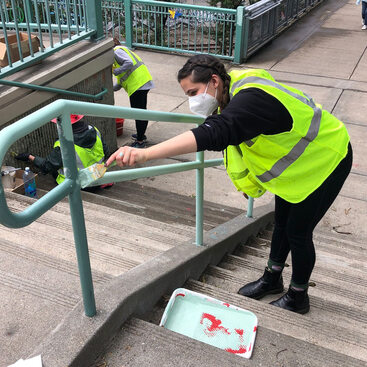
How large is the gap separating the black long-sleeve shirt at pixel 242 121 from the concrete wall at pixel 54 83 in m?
2.92

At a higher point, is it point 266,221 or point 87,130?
point 87,130

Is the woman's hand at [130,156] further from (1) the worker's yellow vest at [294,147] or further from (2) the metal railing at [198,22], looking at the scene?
(2) the metal railing at [198,22]

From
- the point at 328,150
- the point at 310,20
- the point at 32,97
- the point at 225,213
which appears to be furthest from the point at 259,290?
the point at 310,20

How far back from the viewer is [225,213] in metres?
4.78

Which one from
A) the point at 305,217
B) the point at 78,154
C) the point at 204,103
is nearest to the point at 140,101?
the point at 78,154

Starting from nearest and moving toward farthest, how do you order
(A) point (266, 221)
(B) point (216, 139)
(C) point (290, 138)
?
1. (B) point (216, 139)
2. (C) point (290, 138)
3. (A) point (266, 221)

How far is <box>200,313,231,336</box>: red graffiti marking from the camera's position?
2240 mm

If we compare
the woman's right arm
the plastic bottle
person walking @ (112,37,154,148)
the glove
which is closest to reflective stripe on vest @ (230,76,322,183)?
the woman's right arm

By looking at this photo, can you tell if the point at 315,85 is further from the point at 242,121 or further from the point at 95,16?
the point at 242,121

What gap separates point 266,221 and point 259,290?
1.42 metres

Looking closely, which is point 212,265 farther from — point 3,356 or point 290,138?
point 3,356

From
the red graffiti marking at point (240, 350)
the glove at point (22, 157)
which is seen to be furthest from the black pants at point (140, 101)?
the red graffiti marking at point (240, 350)

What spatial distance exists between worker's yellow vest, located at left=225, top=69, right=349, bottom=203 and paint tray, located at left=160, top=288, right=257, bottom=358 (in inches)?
25.6

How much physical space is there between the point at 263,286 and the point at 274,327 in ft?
1.50
